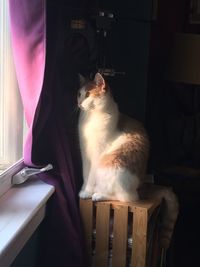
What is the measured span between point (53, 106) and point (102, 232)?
19.2 inches

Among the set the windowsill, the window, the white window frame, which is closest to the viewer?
the windowsill

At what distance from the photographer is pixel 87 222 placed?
4.93 ft

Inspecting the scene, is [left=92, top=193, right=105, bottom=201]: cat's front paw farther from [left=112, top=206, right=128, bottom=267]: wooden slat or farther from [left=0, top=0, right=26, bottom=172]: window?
[left=0, top=0, right=26, bottom=172]: window

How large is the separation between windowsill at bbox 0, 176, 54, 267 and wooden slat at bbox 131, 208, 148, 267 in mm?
316

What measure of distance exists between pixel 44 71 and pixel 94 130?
33 cm

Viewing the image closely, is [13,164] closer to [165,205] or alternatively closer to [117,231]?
[117,231]

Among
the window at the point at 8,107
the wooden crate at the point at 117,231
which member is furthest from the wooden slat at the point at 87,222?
the window at the point at 8,107

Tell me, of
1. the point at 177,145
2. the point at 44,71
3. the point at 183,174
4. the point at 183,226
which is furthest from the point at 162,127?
the point at 44,71

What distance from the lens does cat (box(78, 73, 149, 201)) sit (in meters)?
1.49

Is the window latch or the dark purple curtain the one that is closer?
the dark purple curtain

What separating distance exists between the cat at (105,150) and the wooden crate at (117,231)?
46mm

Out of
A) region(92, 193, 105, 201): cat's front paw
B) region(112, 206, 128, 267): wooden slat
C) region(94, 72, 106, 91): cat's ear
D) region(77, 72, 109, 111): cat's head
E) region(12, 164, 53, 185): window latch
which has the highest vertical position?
region(94, 72, 106, 91): cat's ear

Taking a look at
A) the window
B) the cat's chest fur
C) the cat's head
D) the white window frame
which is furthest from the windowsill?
the cat's head

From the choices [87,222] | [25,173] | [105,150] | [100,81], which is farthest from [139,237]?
[100,81]
